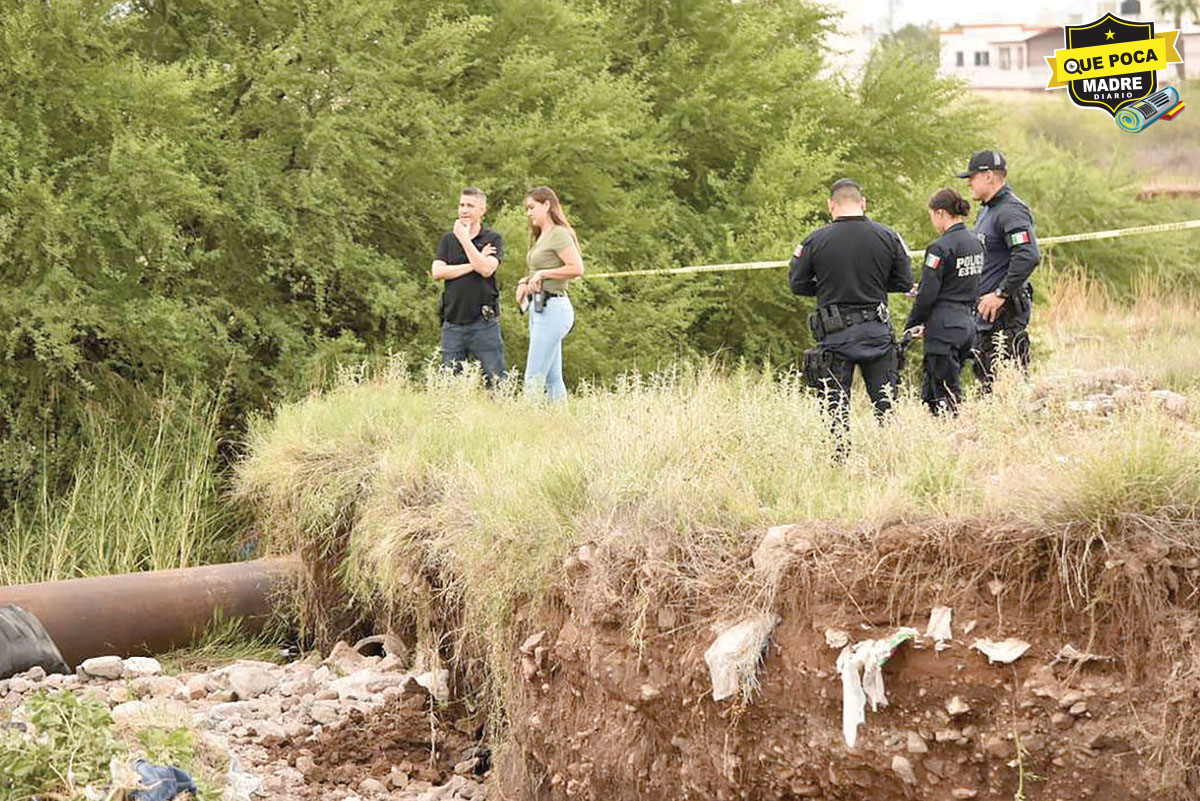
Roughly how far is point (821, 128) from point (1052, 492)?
14.6 metres

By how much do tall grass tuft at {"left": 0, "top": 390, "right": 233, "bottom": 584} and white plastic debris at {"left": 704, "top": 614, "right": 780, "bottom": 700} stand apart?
671 cm

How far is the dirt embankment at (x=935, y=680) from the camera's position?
5.63m

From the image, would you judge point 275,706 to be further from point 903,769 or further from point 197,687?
point 903,769

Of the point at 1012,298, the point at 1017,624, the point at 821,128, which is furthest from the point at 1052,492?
the point at 821,128

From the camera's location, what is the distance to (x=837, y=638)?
604 centimetres

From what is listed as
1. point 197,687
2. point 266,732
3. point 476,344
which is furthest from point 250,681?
point 476,344

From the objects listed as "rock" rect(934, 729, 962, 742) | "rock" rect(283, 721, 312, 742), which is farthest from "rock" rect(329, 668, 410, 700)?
"rock" rect(934, 729, 962, 742)

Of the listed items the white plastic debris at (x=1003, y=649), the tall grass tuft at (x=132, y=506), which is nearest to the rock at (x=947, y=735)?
the white plastic debris at (x=1003, y=649)

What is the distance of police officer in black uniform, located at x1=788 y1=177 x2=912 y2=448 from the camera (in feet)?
30.0

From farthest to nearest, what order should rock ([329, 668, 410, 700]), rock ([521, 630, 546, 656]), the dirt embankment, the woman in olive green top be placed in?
the woman in olive green top, rock ([329, 668, 410, 700]), rock ([521, 630, 546, 656]), the dirt embankment

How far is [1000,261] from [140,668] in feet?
18.7

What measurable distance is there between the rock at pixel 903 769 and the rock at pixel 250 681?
444 cm

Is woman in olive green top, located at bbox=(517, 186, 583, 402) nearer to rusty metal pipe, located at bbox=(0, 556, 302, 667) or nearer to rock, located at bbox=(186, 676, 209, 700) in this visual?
rusty metal pipe, located at bbox=(0, 556, 302, 667)

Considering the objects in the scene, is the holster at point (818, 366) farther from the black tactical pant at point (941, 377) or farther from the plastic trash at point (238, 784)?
the plastic trash at point (238, 784)
